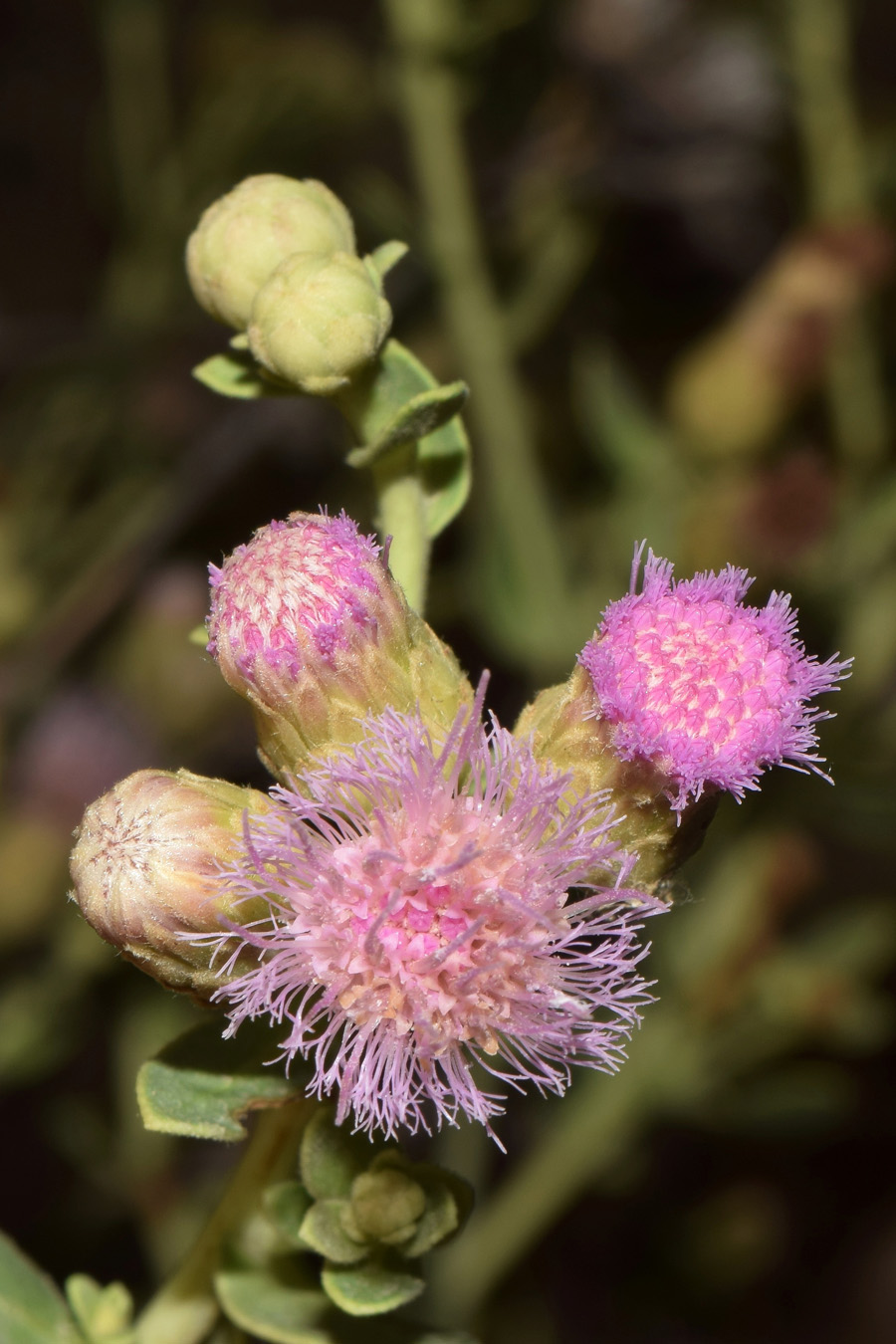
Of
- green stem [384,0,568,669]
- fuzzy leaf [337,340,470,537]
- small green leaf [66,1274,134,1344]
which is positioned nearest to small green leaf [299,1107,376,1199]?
small green leaf [66,1274,134,1344]

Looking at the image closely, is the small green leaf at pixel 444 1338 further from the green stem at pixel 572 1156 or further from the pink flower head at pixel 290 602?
the green stem at pixel 572 1156

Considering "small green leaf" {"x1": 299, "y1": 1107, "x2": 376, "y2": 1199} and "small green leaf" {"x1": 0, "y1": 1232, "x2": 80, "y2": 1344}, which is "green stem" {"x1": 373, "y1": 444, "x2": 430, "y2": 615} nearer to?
"small green leaf" {"x1": 299, "y1": 1107, "x2": 376, "y2": 1199}

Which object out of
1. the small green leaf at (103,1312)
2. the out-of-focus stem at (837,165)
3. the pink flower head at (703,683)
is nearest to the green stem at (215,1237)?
the small green leaf at (103,1312)

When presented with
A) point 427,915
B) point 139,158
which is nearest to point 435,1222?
point 427,915

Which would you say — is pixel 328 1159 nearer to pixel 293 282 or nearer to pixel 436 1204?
pixel 436 1204

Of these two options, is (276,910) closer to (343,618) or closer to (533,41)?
(343,618)

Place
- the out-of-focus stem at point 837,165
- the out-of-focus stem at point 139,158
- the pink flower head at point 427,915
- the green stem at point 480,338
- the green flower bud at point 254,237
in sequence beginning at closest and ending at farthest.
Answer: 1. the pink flower head at point 427,915
2. the green flower bud at point 254,237
3. the green stem at point 480,338
4. the out-of-focus stem at point 837,165
5. the out-of-focus stem at point 139,158

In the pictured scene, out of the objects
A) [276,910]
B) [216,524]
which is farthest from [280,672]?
[216,524]
